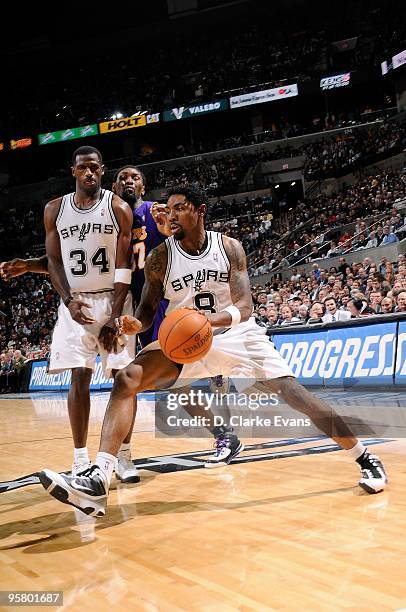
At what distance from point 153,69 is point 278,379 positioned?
1270 inches

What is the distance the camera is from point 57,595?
2.15 metres

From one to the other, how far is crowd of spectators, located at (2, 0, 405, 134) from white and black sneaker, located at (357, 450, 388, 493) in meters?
26.8

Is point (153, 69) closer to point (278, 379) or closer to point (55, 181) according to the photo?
point (55, 181)

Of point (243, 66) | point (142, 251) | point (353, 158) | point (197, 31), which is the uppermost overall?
point (197, 31)

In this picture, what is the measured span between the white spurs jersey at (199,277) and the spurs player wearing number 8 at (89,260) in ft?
1.01

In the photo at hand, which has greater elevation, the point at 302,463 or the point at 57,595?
the point at 57,595

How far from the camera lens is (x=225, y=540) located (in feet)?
8.95

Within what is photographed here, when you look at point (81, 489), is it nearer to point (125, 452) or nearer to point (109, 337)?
point (109, 337)

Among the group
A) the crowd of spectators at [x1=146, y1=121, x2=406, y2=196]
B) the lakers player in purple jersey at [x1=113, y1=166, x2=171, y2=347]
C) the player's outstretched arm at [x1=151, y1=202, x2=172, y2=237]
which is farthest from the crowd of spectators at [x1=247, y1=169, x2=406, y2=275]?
the player's outstretched arm at [x1=151, y1=202, x2=172, y2=237]

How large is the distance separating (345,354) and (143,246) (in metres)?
4.66

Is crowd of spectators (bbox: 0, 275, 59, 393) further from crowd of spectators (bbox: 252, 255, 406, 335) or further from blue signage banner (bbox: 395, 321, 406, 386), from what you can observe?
blue signage banner (bbox: 395, 321, 406, 386)

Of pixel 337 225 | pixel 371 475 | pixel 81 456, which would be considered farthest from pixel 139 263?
pixel 337 225

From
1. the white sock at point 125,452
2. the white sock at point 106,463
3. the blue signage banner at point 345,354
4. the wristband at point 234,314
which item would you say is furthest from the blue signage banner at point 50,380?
the white sock at point 106,463

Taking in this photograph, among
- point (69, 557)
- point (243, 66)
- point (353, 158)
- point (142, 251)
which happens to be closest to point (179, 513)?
point (69, 557)
